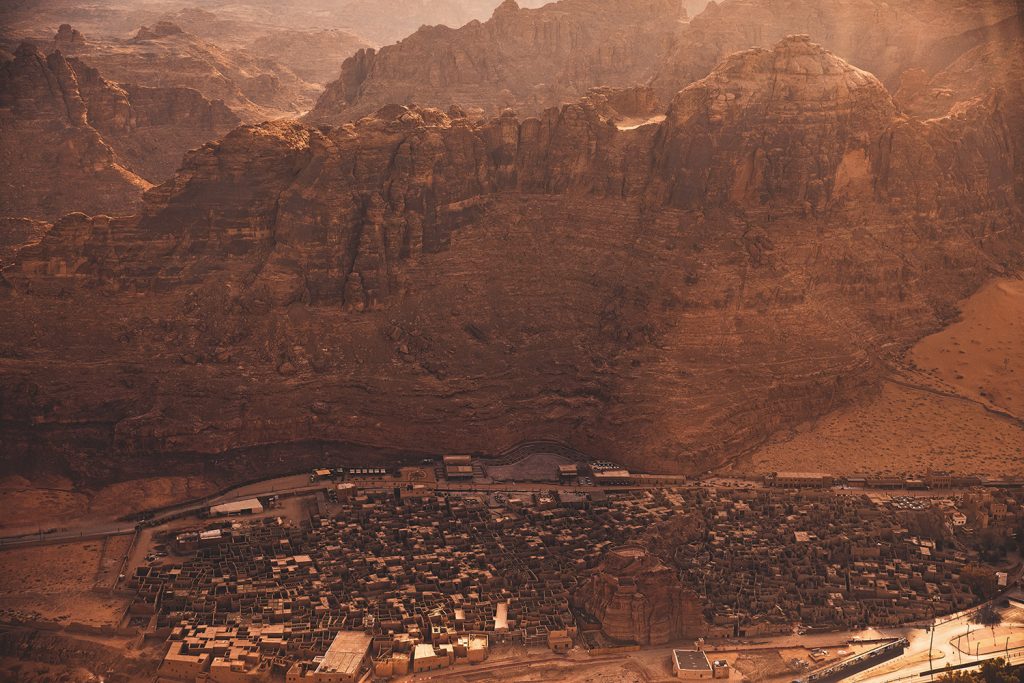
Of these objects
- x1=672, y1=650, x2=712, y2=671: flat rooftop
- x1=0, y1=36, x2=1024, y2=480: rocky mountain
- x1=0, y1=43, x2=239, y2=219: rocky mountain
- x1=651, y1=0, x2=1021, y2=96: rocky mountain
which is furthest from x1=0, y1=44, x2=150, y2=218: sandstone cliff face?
x1=672, y1=650, x2=712, y2=671: flat rooftop

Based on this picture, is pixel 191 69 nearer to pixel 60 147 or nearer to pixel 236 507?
pixel 60 147

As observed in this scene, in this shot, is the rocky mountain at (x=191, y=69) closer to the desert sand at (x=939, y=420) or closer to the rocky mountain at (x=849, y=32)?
the rocky mountain at (x=849, y=32)

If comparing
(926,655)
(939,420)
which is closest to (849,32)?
(939,420)

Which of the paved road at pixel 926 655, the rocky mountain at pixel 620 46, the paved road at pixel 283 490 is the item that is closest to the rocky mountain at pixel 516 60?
the rocky mountain at pixel 620 46

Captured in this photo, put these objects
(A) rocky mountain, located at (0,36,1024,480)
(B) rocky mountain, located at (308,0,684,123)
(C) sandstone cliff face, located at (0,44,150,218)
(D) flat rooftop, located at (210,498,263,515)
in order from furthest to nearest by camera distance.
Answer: (B) rocky mountain, located at (308,0,684,123) → (C) sandstone cliff face, located at (0,44,150,218) → (A) rocky mountain, located at (0,36,1024,480) → (D) flat rooftop, located at (210,498,263,515)

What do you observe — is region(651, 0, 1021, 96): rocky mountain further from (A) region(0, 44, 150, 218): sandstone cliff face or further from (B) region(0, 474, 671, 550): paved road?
(B) region(0, 474, 671, 550): paved road

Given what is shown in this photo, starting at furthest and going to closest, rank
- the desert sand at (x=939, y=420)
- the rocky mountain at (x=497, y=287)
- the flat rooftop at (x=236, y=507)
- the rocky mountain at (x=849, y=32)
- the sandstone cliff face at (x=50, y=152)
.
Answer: the rocky mountain at (x=849, y=32), the sandstone cliff face at (x=50, y=152), the desert sand at (x=939, y=420), the rocky mountain at (x=497, y=287), the flat rooftop at (x=236, y=507)

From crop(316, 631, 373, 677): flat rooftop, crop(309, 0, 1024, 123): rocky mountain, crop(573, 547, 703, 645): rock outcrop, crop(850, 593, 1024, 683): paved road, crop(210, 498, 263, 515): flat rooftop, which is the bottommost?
crop(850, 593, 1024, 683): paved road
